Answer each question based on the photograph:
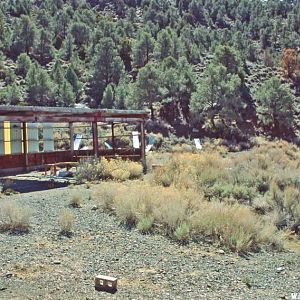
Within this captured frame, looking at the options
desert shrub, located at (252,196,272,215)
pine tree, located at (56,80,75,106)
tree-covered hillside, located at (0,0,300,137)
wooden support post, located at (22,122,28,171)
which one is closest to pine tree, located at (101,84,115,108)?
tree-covered hillside, located at (0,0,300,137)

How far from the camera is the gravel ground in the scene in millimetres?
6238

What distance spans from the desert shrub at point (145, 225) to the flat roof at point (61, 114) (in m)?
9.50

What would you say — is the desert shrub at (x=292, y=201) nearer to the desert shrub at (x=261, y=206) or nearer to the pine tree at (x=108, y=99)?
the desert shrub at (x=261, y=206)

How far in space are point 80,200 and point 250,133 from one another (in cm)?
3840

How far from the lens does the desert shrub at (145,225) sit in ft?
30.7

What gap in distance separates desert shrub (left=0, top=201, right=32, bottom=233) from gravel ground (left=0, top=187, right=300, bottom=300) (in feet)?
0.65

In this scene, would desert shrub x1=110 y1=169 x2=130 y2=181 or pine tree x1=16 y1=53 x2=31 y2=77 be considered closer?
desert shrub x1=110 y1=169 x2=130 y2=181

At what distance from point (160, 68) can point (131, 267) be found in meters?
48.8

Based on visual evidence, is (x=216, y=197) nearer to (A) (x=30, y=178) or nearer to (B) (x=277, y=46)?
(A) (x=30, y=178)

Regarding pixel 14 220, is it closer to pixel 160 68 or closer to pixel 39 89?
pixel 39 89

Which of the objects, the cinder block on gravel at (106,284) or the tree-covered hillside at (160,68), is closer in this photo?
the cinder block on gravel at (106,284)

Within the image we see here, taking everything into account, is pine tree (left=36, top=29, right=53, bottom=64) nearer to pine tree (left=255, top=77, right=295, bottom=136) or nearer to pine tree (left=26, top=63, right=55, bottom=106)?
pine tree (left=26, top=63, right=55, bottom=106)

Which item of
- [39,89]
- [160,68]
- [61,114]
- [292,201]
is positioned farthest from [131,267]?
[160,68]

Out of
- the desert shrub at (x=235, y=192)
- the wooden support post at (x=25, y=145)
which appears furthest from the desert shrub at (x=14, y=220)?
the wooden support post at (x=25, y=145)
